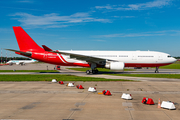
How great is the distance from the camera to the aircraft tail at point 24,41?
34844 mm

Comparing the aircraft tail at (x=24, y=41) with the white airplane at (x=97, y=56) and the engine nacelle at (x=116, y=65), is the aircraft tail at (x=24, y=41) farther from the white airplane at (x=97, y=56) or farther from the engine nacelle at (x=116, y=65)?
the engine nacelle at (x=116, y=65)

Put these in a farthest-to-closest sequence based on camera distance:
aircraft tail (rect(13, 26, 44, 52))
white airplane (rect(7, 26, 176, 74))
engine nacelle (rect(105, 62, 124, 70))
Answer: aircraft tail (rect(13, 26, 44, 52))
white airplane (rect(7, 26, 176, 74))
engine nacelle (rect(105, 62, 124, 70))

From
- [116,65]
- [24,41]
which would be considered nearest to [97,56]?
[116,65]

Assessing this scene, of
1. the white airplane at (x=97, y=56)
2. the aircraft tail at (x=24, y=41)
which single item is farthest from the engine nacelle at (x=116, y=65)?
the aircraft tail at (x=24, y=41)

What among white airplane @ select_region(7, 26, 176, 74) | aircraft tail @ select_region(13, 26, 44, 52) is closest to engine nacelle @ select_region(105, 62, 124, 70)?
white airplane @ select_region(7, 26, 176, 74)

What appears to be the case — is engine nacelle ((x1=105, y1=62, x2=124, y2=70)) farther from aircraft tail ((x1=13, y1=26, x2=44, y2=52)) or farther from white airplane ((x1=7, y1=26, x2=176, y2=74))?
aircraft tail ((x1=13, y1=26, x2=44, y2=52))

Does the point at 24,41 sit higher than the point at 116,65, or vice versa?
the point at 24,41

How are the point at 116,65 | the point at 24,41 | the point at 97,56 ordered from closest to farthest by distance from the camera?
the point at 116,65 → the point at 97,56 → the point at 24,41

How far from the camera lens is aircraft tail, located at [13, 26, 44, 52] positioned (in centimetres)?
3484

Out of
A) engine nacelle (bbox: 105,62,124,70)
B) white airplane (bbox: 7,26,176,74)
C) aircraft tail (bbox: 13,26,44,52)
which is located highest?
aircraft tail (bbox: 13,26,44,52)

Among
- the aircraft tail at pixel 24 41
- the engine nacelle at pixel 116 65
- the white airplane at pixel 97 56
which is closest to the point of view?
the engine nacelle at pixel 116 65

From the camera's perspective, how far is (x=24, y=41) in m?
35.0

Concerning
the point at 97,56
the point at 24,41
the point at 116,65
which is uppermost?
the point at 24,41

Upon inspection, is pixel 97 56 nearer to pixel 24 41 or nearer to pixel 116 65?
pixel 116 65
